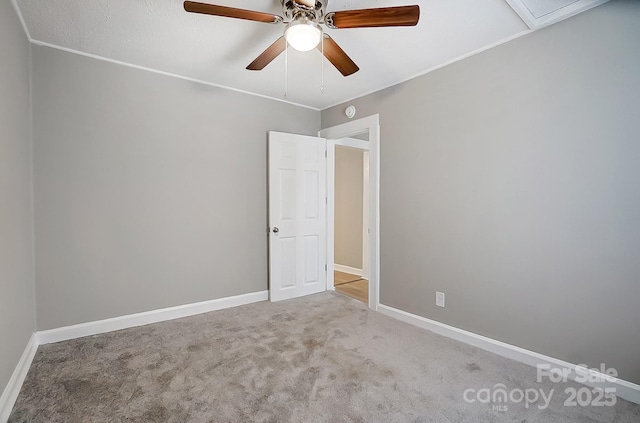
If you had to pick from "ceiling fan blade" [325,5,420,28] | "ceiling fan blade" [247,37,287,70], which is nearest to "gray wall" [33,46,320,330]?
"ceiling fan blade" [247,37,287,70]

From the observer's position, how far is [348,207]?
554 centimetres

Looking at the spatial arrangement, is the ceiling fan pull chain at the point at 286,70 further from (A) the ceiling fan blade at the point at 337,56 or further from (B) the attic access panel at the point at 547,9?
(B) the attic access panel at the point at 547,9

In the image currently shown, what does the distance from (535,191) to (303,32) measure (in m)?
2.01


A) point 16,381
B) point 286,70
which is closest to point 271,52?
point 286,70

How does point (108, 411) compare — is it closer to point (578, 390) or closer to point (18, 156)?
point (18, 156)

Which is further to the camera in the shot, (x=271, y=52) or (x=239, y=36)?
(x=239, y=36)

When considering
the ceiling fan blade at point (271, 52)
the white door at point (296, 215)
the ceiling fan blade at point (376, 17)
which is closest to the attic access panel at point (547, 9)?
the ceiling fan blade at point (376, 17)

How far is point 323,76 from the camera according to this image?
313cm

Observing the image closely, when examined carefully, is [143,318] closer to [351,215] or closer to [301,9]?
[301,9]

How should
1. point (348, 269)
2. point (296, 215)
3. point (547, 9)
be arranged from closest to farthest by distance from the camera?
point (547, 9), point (296, 215), point (348, 269)

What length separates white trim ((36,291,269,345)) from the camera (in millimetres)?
2610

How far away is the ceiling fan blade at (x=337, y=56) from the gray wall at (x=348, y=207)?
314 cm

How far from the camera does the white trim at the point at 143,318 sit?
2.61 metres

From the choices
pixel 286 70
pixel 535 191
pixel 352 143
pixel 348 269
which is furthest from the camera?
pixel 348 269
